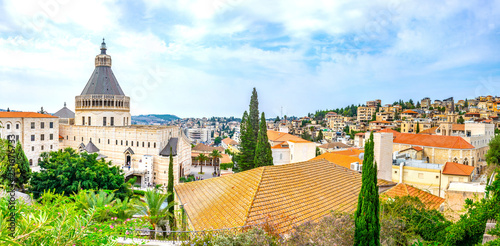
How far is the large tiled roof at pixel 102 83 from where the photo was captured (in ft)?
155

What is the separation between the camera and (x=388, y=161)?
25.8 m

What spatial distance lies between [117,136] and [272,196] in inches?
1516

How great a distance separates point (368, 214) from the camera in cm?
851

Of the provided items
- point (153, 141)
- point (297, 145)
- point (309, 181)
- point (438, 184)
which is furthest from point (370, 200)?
point (153, 141)

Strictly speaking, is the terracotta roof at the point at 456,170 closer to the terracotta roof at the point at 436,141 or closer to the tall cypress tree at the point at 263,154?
the terracotta roof at the point at 436,141

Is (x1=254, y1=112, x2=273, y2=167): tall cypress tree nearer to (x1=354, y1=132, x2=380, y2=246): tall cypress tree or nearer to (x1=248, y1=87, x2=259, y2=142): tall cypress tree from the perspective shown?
(x1=248, y1=87, x2=259, y2=142): tall cypress tree

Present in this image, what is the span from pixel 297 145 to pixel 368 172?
76.9 feet

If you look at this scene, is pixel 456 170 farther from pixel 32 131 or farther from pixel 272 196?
pixel 32 131

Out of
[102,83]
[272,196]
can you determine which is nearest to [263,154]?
[272,196]

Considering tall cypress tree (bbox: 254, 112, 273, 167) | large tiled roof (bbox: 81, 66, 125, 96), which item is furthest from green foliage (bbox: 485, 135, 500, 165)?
large tiled roof (bbox: 81, 66, 125, 96)

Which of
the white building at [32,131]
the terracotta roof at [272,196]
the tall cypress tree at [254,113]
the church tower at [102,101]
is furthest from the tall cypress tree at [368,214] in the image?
the church tower at [102,101]

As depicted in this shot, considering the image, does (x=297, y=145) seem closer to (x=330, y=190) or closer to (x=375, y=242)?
(x=330, y=190)

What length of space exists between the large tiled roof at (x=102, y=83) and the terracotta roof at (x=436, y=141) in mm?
45941

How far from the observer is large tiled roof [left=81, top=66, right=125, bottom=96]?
47.1 metres
